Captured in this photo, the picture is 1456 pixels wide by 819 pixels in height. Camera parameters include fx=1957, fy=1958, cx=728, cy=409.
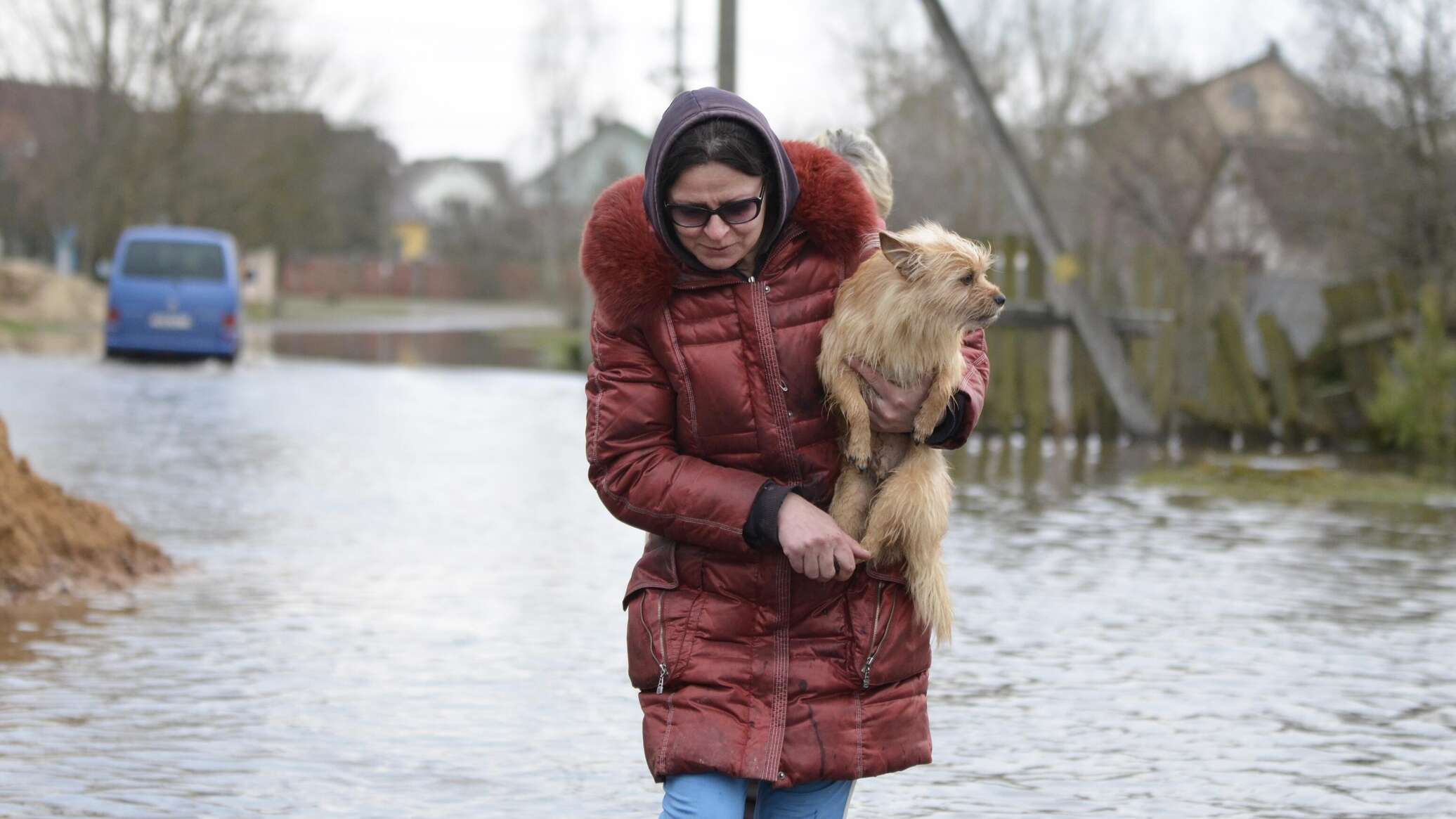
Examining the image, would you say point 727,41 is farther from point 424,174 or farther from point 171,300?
point 424,174

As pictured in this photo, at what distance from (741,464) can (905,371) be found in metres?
0.34

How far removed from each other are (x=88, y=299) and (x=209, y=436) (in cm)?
2914

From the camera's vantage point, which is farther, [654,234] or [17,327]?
[17,327]

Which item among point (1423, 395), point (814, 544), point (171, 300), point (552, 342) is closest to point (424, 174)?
point (552, 342)

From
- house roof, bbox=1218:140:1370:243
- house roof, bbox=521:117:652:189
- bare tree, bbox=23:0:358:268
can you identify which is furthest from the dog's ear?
house roof, bbox=521:117:652:189

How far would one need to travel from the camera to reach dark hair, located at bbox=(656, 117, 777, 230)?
11.0ft

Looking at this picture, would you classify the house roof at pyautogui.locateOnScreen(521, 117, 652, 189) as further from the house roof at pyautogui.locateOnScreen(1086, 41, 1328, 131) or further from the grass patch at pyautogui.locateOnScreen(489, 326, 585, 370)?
the house roof at pyautogui.locateOnScreen(1086, 41, 1328, 131)

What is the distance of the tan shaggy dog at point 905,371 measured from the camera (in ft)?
11.2

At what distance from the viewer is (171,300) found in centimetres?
2630

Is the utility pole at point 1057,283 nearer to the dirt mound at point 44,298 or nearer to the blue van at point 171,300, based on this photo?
the blue van at point 171,300

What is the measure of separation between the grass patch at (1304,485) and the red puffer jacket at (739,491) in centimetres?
1065

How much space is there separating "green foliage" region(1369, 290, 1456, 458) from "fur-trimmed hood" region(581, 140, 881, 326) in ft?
46.0

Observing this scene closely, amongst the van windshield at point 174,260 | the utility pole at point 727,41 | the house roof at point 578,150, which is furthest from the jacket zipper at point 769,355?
the house roof at point 578,150

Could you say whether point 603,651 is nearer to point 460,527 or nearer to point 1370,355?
point 460,527
